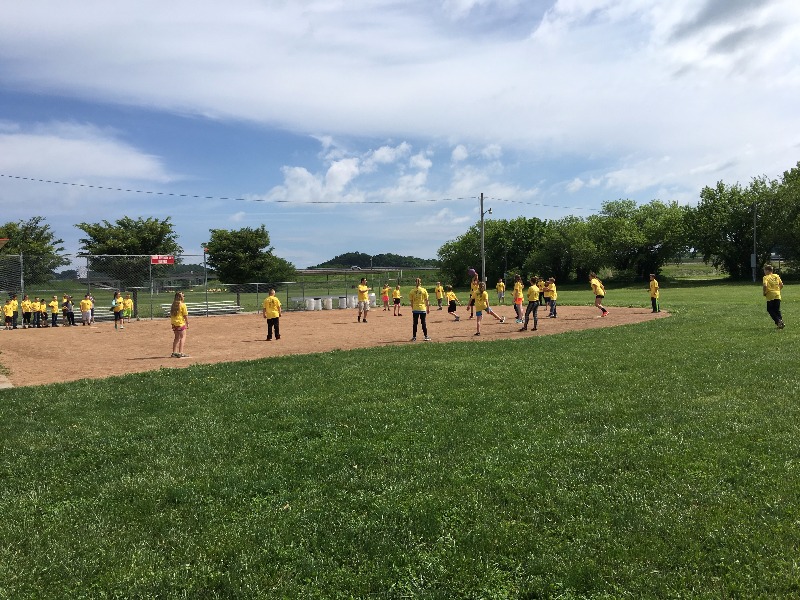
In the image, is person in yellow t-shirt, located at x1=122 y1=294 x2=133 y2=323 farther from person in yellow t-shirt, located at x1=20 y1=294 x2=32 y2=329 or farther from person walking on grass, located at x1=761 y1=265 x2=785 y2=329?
person walking on grass, located at x1=761 y1=265 x2=785 y2=329

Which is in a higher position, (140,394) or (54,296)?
(54,296)

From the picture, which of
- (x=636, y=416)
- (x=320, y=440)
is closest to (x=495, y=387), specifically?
(x=636, y=416)

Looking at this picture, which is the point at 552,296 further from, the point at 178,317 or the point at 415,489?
the point at 415,489

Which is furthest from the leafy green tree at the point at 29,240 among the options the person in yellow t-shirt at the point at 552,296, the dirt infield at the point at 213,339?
the person in yellow t-shirt at the point at 552,296

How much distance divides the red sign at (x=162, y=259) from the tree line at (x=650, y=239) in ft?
Answer: 154

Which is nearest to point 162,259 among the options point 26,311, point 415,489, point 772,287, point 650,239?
point 26,311

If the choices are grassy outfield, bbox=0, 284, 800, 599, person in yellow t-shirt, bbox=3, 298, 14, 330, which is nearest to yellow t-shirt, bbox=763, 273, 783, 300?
grassy outfield, bbox=0, 284, 800, 599

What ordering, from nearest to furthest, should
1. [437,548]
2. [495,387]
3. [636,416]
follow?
[437,548] → [636,416] → [495,387]

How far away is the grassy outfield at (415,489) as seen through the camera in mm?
3326

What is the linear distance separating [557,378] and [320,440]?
4.14 metres

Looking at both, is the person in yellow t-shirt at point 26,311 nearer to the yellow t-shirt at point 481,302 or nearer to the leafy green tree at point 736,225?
the yellow t-shirt at point 481,302

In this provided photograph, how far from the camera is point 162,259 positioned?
27.8 meters

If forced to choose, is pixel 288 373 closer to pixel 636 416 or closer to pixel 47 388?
pixel 47 388

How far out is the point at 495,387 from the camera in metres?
7.98
